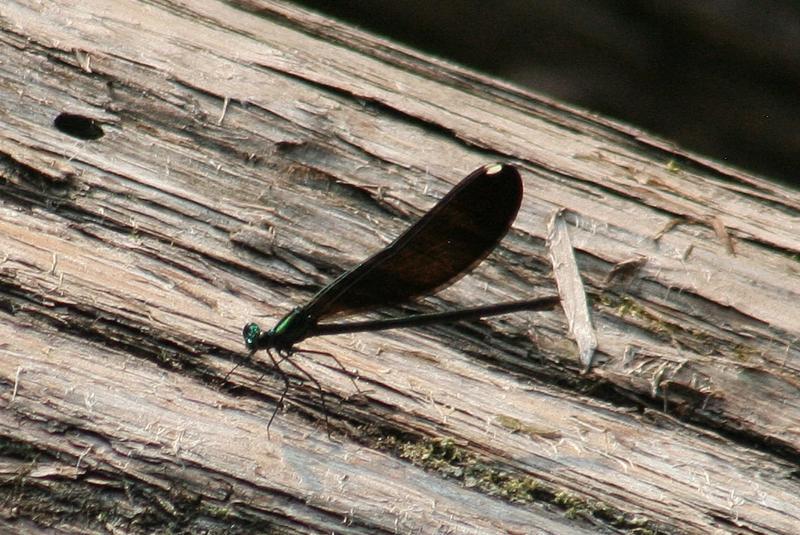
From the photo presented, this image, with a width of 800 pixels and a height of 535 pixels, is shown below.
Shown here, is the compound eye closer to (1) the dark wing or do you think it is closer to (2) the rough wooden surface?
(2) the rough wooden surface

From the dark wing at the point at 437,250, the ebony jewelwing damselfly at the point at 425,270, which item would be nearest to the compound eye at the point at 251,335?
the ebony jewelwing damselfly at the point at 425,270

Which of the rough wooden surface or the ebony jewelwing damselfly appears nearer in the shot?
the rough wooden surface

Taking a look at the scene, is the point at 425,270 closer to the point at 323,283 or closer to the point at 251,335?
the point at 323,283

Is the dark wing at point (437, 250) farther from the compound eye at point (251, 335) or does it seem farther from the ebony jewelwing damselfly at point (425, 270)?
the compound eye at point (251, 335)

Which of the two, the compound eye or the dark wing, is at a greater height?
the dark wing

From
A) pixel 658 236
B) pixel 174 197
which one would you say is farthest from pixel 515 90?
pixel 174 197

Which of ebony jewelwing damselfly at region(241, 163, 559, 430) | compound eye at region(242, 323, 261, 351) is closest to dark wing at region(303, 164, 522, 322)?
ebony jewelwing damselfly at region(241, 163, 559, 430)
